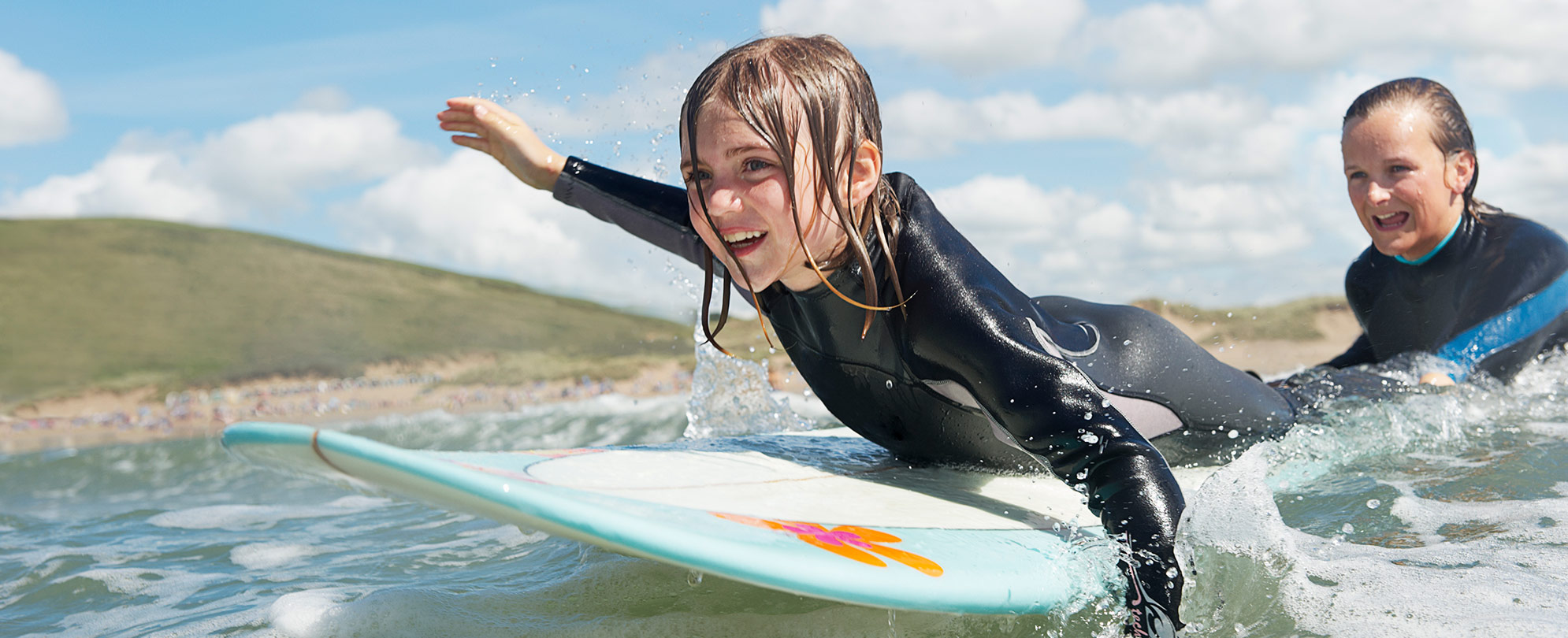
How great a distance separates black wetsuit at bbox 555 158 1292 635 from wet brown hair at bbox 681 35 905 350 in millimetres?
99

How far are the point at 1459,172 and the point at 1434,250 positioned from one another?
11.7 inches

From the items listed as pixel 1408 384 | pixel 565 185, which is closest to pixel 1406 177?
pixel 1408 384

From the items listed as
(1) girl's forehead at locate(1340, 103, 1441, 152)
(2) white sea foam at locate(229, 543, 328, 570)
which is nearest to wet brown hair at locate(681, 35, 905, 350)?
(2) white sea foam at locate(229, 543, 328, 570)

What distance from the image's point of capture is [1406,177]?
343cm

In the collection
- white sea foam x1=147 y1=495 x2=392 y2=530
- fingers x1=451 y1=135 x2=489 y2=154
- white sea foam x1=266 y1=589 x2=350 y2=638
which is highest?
fingers x1=451 y1=135 x2=489 y2=154

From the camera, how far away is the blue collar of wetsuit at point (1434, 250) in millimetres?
3525

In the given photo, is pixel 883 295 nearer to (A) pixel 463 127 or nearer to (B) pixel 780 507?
(B) pixel 780 507

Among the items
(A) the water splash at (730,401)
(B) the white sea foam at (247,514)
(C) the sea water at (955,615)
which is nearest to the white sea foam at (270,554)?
(C) the sea water at (955,615)

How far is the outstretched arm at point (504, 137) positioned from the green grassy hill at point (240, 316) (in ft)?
62.5

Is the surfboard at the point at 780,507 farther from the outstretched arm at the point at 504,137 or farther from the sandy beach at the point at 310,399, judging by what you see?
the sandy beach at the point at 310,399

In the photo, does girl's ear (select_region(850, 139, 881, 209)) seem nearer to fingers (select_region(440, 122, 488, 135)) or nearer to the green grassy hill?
fingers (select_region(440, 122, 488, 135))

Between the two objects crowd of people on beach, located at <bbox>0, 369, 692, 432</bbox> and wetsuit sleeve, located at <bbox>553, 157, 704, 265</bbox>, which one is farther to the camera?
crowd of people on beach, located at <bbox>0, 369, 692, 432</bbox>

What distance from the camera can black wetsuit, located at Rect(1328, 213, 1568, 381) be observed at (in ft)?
11.5

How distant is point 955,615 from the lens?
6.01ft
